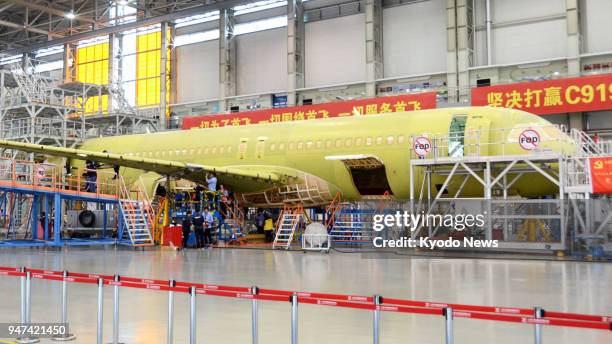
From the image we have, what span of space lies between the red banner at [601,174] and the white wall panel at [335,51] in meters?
22.1

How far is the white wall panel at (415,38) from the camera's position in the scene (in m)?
35.6

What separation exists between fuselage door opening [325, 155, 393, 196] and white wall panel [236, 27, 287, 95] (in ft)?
65.1

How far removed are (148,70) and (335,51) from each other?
16348 mm

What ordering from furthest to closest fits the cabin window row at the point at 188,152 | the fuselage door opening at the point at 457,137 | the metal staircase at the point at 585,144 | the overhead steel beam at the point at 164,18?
the overhead steel beam at the point at 164,18 → the cabin window row at the point at 188,152 → the metal staircase at the point at 585,144 → the fuselage door opening at the point at 457,137

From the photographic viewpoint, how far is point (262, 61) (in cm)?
4272

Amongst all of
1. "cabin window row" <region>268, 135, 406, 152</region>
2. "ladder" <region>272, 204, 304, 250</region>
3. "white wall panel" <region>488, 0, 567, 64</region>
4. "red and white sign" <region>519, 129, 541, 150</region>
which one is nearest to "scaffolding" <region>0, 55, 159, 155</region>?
"cabin window row" <region>268, 135, 406, 152</region>

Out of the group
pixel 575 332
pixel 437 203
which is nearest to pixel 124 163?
pixel 437 203

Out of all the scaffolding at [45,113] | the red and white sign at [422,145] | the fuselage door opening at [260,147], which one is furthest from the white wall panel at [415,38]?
the red and white sign at [422,145]

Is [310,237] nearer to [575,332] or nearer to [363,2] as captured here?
[575,332]

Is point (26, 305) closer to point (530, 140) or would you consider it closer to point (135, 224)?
point (530, 140)

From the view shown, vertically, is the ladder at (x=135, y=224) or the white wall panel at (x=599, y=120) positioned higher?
the white wall panel at (x=599, y=120)

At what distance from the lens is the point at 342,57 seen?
39281mm

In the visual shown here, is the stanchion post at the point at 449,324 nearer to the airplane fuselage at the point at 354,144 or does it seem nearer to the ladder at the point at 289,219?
the airplane fuselage at the point at 354,144

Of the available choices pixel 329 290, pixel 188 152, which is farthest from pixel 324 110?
pixel 329 290
